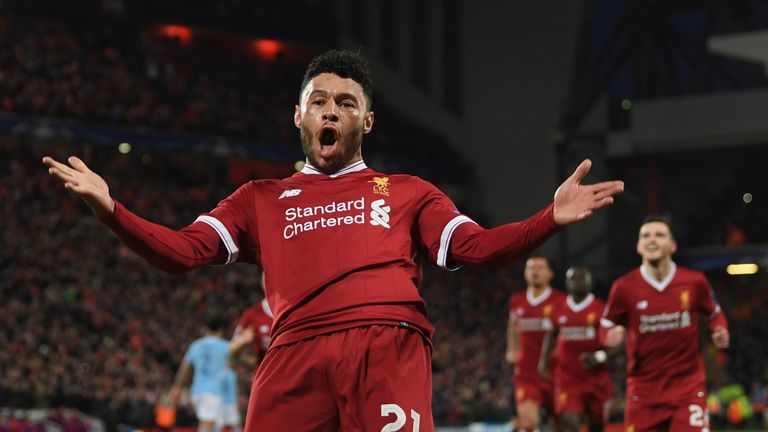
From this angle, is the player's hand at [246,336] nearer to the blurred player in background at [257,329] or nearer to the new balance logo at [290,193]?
the blurred player in background at [257,329]

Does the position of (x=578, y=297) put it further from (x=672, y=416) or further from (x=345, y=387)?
(x=345, y=387)

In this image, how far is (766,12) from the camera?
3559 cm

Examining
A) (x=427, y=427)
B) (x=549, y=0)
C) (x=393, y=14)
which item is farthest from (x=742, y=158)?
(x=427, y=427)

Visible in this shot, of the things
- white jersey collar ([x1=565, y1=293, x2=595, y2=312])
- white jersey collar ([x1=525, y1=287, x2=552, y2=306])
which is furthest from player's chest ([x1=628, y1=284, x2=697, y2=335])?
white jersey collar ([x1=525, y1=287, x2=552, y2=306])

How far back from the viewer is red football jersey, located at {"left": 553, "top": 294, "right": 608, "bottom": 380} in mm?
13547

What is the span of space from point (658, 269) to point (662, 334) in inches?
22.3

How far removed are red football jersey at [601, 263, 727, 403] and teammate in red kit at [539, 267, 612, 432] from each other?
11.7 feet

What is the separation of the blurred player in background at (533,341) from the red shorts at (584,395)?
48 cm

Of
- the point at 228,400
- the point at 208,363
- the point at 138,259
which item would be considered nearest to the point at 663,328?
the point at 208,363

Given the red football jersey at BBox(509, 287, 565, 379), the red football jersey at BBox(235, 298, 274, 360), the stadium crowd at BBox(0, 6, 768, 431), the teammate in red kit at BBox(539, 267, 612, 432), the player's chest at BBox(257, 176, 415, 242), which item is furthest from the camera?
the stadium crowd at BBox(0, 6, 768, 431)

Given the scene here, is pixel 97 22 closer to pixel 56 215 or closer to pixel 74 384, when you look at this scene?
pixel 56 215

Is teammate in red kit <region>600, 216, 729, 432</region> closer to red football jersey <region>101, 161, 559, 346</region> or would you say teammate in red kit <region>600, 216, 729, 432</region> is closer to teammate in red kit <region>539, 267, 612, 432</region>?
teammate in red kit <region>539, 267, 612, 432</region>

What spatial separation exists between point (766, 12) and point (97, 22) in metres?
20.3

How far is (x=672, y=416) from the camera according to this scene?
9.34 metres
